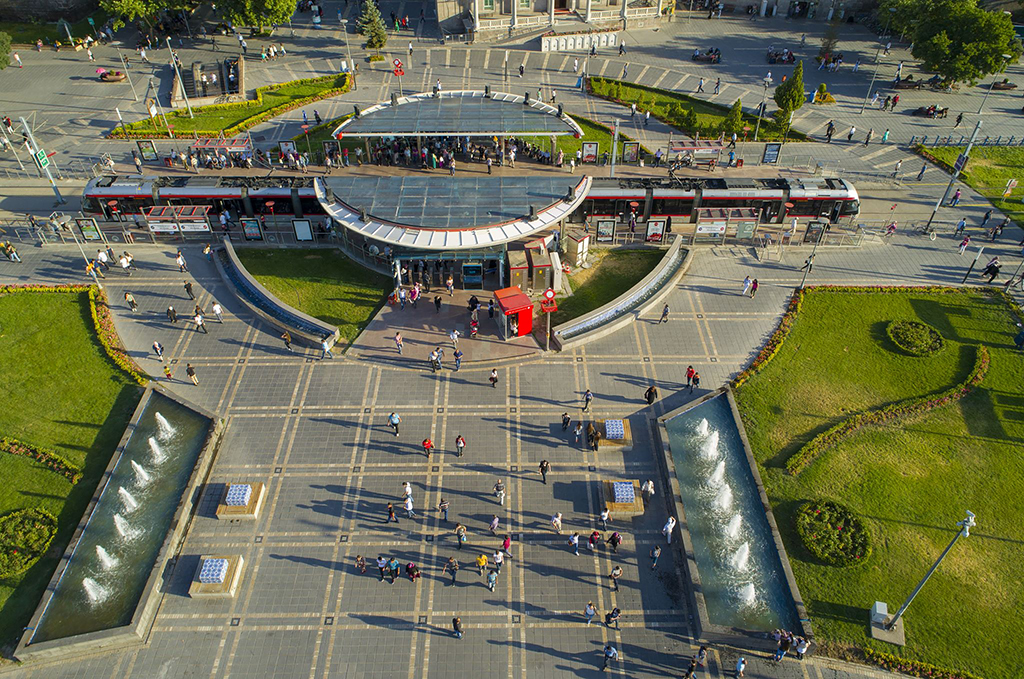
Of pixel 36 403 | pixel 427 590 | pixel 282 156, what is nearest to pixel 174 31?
pixel 282 156

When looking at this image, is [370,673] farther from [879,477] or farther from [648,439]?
[879,477]

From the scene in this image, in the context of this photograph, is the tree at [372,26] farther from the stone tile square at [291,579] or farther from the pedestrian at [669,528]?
the pedestrian at [669,528]

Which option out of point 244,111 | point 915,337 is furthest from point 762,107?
point 244,111

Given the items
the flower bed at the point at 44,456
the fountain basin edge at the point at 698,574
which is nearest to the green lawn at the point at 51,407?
the flower bed at the point at 44,456

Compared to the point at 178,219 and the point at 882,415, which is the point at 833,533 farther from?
the point at 178,219

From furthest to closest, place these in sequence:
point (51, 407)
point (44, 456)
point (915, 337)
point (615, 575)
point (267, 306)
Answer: point (267, 306) → point (915, 337) → point (51, 407) → point (44, 456) → point (615, 575)
